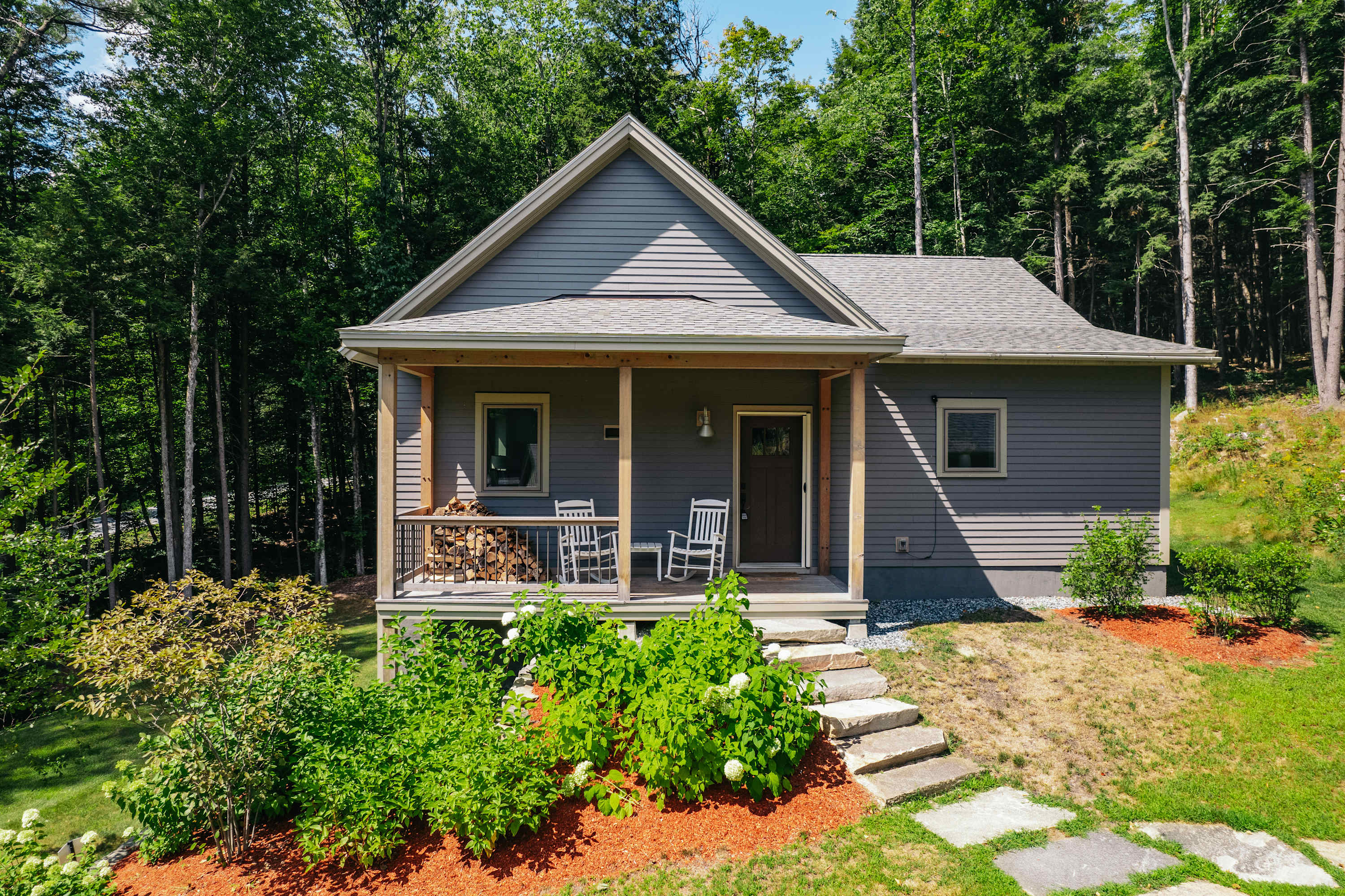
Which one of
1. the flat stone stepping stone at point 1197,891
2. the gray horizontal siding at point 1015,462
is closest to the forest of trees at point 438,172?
the gray horizontal siding at point 1015,462

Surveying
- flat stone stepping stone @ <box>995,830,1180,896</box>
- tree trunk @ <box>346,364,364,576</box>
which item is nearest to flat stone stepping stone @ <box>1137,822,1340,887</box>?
flat stone stepping stone @ <box>995,830,1180,896</box>

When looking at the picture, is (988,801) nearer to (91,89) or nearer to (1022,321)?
(1022,321)

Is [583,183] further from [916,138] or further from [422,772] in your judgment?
[916,138]

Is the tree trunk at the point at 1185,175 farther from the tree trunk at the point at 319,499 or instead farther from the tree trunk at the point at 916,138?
the tree trunk at the point at 319,499

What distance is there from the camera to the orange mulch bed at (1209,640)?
604cm

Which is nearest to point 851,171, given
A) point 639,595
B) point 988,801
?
point 639,595

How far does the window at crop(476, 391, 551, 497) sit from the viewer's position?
8.17 meters

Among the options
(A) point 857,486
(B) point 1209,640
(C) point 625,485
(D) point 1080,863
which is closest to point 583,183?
(C) point 625,485

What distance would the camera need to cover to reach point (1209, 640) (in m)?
6.47

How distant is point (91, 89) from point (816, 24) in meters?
19.2

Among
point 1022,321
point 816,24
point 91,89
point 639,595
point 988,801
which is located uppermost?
point 816,24

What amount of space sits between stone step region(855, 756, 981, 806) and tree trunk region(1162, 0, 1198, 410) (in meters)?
17.3

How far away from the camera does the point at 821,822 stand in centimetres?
381

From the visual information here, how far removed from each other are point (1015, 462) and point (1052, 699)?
3.88 meters
